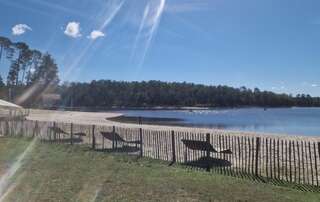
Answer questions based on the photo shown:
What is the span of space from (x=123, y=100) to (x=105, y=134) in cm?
12572

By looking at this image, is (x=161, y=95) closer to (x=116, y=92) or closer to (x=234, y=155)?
(x=116, y=92)

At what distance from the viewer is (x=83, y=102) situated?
12638 cm

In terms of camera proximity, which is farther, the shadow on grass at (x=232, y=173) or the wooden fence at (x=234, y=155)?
the wooden fence at (x=234, y=155)

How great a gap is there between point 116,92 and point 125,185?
132704mm

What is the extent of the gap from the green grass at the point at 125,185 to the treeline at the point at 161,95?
371 feet

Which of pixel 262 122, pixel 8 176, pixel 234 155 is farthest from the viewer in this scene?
pixel 262 122

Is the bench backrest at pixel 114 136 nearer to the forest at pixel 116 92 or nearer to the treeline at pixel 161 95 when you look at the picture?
the forest at pixel 116 92

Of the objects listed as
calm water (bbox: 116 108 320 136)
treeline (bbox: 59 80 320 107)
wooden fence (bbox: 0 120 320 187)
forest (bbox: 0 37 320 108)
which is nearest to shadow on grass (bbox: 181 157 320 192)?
wooden fence (bbox: 0 120 320 187)

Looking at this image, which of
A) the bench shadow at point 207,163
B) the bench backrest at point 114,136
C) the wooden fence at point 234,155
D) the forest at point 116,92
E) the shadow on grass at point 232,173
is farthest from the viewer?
the forest at point 116,92

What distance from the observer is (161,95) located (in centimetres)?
14762

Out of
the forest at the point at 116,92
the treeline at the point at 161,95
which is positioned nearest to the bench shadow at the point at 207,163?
the forest at the point at 116,92

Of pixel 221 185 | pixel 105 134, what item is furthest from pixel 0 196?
pixel 105 134

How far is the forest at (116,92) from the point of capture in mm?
86688

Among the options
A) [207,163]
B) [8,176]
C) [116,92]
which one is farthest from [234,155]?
[116,92]
